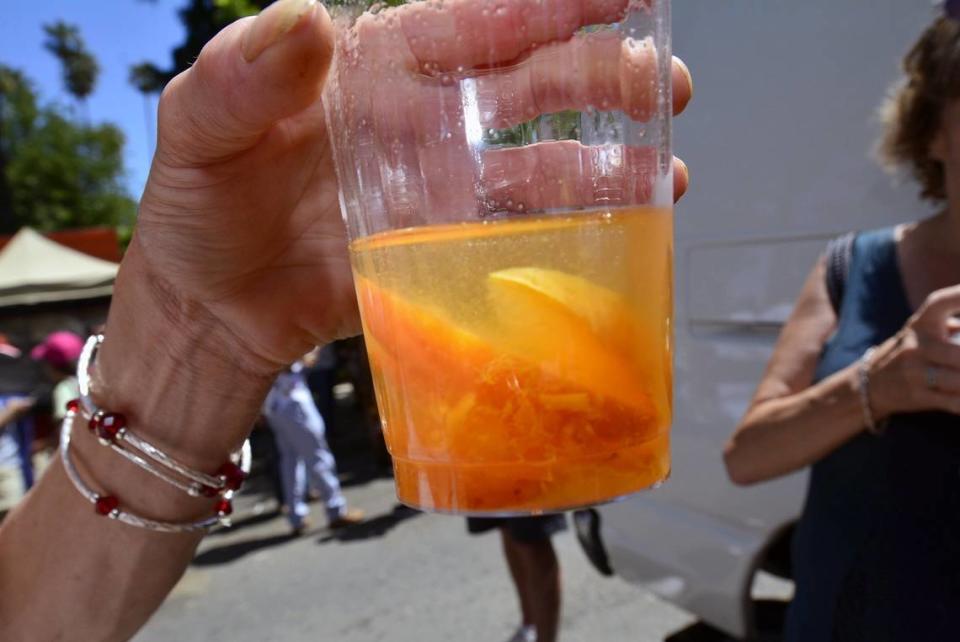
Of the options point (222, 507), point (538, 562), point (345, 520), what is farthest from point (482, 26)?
point (345, 520)

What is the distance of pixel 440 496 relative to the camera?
75 centimetres

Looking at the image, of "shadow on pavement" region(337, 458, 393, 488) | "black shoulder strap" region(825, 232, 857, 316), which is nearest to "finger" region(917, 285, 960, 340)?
"black shoulder strap" region(825, 232, 857, 316)

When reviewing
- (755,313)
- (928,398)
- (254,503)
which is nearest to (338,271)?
(928,398)

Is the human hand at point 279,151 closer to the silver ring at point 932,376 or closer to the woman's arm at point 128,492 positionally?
the woman's arm at point 128,492

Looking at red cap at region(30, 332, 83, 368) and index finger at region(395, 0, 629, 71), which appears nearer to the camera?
index finger at region(395, 0, 629, 71)

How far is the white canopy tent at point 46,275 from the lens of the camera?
32.2 ft

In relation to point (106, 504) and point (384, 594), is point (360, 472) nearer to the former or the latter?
point (384, 594)

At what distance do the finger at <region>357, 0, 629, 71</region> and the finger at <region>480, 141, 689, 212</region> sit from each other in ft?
A: 0.30

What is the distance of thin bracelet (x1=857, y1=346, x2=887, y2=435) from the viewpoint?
135 cm

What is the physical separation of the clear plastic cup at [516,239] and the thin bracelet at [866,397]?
2.50ft

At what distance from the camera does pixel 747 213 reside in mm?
2365

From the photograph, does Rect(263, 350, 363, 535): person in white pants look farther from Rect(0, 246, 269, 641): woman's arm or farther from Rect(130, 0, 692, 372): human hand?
Rect(130, 0, 692, 372): human hand

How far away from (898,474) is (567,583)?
3.28 m

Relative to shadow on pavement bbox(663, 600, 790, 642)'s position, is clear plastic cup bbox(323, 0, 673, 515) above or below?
above
